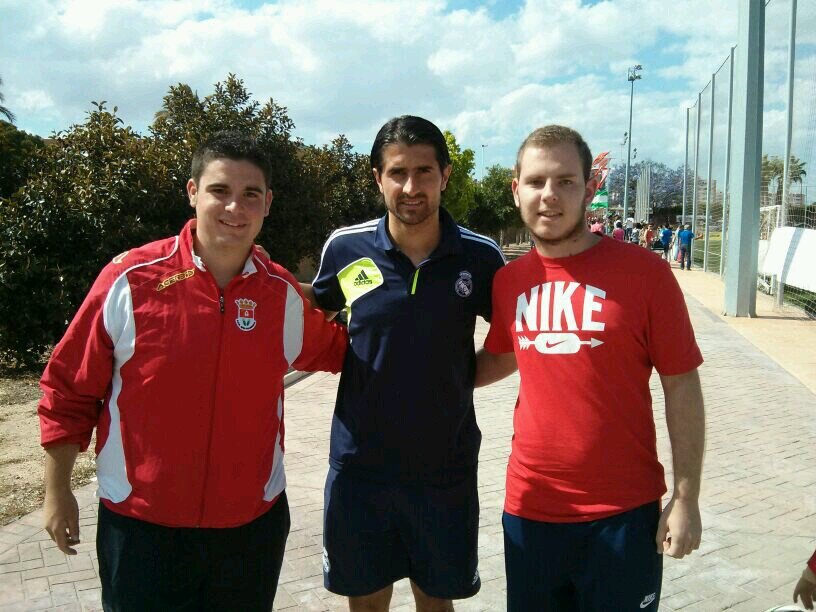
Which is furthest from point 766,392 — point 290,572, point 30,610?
point 30,610

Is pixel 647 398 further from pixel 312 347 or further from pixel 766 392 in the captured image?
pixel 766 392

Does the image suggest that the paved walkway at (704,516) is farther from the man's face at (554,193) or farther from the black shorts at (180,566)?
the man's face at (554,193)

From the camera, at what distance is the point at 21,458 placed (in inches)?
227

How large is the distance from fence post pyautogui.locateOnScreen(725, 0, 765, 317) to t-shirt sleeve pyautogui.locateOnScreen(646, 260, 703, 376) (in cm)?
1337

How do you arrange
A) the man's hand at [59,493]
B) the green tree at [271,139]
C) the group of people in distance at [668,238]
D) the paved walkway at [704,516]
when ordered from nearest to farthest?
the man's hand at [59,493] → the paved walkway at [704,516] → the green tree at [271,139] → the group of people in distance at [668,238]

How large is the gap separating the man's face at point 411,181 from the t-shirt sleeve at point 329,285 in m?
0.38

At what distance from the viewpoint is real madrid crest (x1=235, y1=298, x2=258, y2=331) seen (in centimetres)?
244

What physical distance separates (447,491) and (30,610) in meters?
2.31

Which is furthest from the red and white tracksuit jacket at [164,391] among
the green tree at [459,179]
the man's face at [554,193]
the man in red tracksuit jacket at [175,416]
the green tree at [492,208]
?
the green tree at [492,208]

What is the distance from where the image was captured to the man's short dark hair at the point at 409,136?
2.88m

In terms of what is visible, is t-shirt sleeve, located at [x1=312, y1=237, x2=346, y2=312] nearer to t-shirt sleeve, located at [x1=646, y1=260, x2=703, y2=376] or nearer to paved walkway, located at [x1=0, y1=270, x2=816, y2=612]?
t-shirt sleeve, located at [x1=646, y1=260, x2=703, y2=376]

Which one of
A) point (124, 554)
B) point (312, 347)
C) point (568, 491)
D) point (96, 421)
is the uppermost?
point (312, 347)

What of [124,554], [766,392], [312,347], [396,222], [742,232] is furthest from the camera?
[742,232]

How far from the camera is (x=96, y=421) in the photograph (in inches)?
95.0
